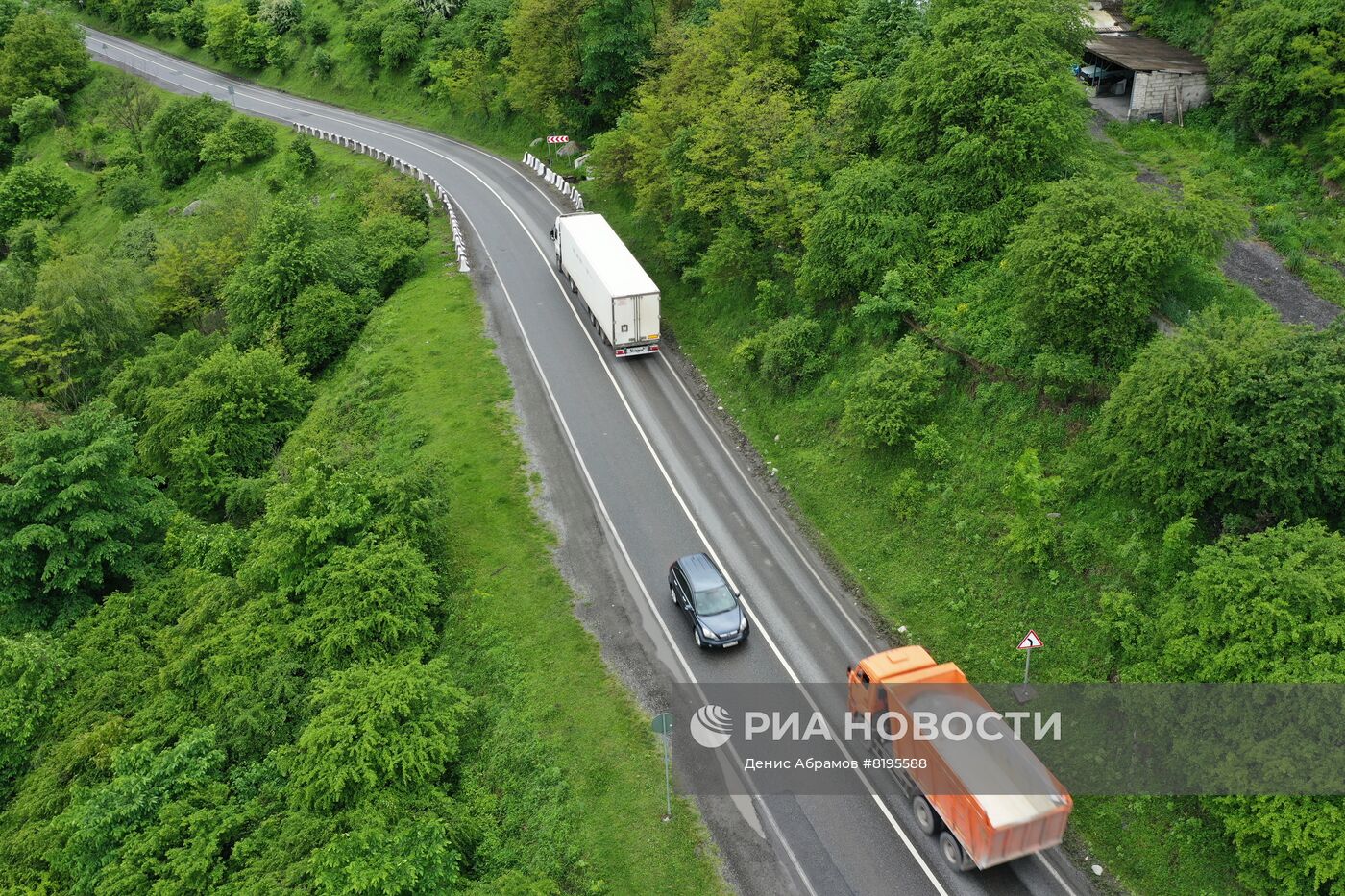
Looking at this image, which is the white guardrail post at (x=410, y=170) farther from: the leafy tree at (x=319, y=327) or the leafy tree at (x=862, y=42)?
the leafy tree at (x=862, y=42)

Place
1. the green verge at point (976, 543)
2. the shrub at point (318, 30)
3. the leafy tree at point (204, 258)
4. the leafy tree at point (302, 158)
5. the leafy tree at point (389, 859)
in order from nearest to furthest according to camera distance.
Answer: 1. the leafy tree at point (389, 859)
2. the green verge at point (976, 543)
3. the leafy tree at point (204, 258)
4. the leafy tree at point (302, 158)
5. the shrub at point (318, 30)

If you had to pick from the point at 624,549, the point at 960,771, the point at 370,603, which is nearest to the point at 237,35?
the point at 624,549

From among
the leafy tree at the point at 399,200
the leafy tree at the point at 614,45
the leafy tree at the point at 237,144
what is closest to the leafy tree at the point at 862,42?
the leafy tree at the point at 614,45

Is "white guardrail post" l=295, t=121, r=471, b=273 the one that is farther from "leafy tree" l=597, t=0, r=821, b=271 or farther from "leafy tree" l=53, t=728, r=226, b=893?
"leafy tree" l=53, t=728, r=226, b=893

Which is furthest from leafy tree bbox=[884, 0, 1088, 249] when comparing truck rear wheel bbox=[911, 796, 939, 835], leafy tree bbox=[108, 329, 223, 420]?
leafy tree bbox=[108, 329, 223, 420]

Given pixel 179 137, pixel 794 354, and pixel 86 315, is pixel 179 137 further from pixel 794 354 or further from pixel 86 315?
pixel 794 354

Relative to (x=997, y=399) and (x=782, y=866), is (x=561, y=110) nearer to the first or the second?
(x=997, y=399)
